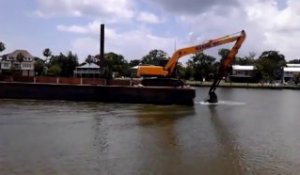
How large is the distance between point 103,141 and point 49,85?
91.1 feet

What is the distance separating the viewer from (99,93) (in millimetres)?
48188

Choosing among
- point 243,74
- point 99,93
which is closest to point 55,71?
point 243,74

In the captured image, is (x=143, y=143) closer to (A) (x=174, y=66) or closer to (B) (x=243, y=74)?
(A) (x=174, y=66)

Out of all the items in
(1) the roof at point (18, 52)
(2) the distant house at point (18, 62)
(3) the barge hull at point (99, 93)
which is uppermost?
(1) the roof at point (18, 52)

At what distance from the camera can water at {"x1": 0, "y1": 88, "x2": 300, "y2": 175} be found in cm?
1708

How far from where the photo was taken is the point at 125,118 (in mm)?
33031

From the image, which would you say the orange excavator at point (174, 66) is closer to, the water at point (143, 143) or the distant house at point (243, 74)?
the water at point (143, 143)

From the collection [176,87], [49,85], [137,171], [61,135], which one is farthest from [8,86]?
[137,171]

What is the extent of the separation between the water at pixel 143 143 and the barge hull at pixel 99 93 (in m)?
8.81

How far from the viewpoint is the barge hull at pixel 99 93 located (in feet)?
150

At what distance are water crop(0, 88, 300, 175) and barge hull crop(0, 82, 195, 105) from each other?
28.9ft

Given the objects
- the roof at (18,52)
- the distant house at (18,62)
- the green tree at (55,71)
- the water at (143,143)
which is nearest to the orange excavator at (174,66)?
the water at (143,143)

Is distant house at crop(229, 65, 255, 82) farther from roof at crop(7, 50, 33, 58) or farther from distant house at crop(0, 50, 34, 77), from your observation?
roof at crop(7, 50, 33, 58)

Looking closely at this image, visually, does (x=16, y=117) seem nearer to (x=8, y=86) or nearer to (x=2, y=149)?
(x=2, y=149)
